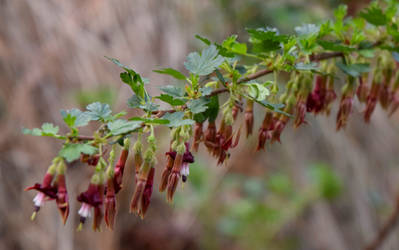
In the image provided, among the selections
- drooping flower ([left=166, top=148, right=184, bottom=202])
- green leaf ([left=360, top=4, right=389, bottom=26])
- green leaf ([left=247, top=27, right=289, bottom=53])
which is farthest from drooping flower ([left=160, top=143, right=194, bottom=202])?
green leaf ([left=360, top=4, right=389, bottom=26])

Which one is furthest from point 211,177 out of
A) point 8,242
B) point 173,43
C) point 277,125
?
point 277,125

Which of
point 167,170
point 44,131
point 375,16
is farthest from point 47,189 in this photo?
point 375,16

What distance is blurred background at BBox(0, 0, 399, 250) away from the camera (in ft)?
9.41

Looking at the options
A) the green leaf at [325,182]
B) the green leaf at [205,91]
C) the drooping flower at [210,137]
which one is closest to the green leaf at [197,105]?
the green leaf at [205,91]

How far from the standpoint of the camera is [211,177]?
3393 millimetres

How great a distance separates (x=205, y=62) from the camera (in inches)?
27.4

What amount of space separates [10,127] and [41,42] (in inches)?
27.1

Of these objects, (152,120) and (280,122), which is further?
(280,122)

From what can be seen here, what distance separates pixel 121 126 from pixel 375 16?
59 centimetres

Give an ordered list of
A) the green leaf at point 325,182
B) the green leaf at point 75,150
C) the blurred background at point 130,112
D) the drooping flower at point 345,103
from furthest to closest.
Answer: the green leaf at point 325,182 → the blurred background at point 130,112 → the drooping flower at point 345,103 → the green leaf at point 75,150

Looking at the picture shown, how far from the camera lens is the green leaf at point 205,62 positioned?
68 centimetres

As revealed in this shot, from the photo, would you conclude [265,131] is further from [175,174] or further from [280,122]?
[175,174]

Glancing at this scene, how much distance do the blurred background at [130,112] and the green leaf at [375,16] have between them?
1648 millimetres

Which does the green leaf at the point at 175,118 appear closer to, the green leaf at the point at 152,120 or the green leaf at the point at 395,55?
the green leaf at the point at 152,120
